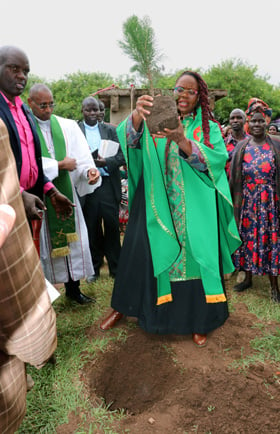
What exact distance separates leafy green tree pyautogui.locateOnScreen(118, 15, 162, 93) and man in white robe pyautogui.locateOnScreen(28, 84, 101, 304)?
46.8 inches

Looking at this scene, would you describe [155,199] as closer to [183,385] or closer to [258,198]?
[183,385]

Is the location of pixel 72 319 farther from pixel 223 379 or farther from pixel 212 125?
pixel 212 125

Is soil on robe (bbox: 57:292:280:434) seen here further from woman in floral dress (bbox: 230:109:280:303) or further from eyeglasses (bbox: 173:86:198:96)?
eyeglasses (bbox: 173:86:198:96)

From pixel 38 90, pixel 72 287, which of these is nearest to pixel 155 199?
pixel 38 90

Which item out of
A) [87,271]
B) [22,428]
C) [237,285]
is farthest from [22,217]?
[237,285]

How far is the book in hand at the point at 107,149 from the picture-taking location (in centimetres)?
418

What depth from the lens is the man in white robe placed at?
2.95 metres

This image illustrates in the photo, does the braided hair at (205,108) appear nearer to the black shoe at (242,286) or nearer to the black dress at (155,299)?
the black dress at (155,299)

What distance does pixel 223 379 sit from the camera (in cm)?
231

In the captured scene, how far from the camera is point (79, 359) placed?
262cm

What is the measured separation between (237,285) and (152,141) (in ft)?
7.60

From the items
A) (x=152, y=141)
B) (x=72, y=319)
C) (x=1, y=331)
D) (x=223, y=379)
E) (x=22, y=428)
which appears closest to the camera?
(x=1, y=331)

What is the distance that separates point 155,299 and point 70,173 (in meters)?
1.47

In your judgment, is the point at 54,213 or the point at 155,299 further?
the point at 54,213
